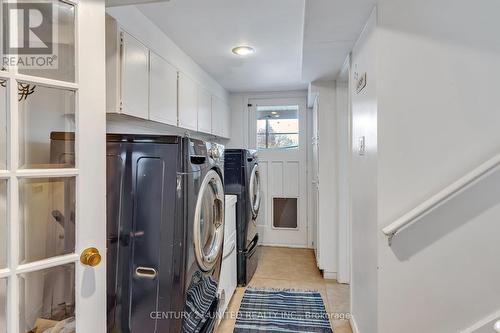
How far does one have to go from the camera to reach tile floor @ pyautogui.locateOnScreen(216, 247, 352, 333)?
7.63 feet

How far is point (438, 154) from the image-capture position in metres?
1.43

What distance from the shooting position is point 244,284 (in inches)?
114

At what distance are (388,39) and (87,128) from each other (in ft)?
4.62

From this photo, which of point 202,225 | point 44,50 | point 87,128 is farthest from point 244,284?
point 44,50

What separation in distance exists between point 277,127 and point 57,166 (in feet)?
11.3

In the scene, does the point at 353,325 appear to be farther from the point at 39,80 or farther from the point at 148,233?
the point at 39,80

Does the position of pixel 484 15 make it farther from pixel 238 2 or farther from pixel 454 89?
pixel 238 2

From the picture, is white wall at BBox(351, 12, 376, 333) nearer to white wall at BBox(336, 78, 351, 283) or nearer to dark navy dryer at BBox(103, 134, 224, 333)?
white wall at BBox(336, 78, 351, 283)

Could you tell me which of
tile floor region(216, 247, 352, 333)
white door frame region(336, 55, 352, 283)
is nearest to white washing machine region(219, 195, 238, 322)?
tile floor region(216, 247, 352, 333)

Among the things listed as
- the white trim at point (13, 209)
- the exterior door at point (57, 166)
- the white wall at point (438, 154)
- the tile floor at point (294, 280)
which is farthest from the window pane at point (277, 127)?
A: the white trim at point (13, 209)

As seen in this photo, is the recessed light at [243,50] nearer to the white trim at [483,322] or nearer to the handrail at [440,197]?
the handrail at [440,197]

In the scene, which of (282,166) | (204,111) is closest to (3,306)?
(204,111)

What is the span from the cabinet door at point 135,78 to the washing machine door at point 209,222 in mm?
647

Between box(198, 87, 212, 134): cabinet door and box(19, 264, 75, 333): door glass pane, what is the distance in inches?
83.3
